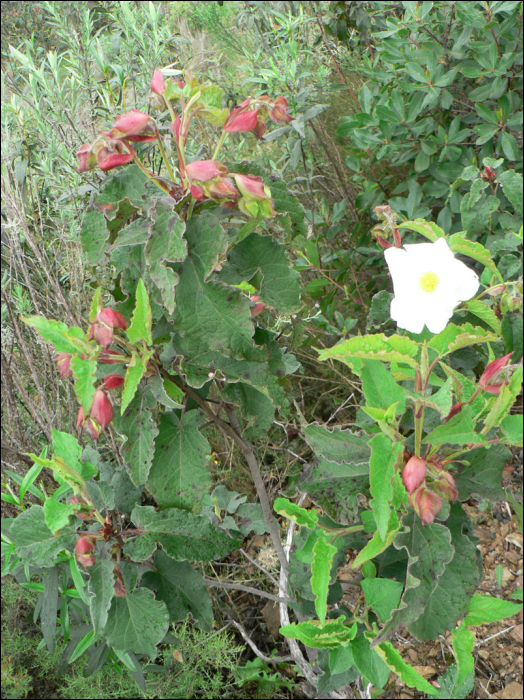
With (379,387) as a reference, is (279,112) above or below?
above

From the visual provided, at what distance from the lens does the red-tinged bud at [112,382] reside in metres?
0.82

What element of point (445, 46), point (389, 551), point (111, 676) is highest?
point (445, 46)

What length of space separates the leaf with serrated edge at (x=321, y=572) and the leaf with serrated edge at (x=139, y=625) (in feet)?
1.18

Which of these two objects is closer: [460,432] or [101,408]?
[460,432]

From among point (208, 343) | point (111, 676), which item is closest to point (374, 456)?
point (208, 343)

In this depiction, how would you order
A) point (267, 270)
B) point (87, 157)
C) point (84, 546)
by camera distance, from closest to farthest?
point (87, 157) → point (267, 270) → point (84, 546)

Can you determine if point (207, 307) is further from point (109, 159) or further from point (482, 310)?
point (482, 310)

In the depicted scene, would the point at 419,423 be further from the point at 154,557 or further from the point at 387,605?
the point at 154,557

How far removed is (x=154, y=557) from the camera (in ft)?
4.04

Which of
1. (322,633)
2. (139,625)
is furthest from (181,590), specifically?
(322,633)

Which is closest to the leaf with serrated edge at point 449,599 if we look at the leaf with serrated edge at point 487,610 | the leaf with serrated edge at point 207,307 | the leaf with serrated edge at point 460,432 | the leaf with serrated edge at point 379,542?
the leaf with serrated edge at point 487,610

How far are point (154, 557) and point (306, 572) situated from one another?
0.38 metres

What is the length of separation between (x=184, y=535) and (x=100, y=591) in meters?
0.17

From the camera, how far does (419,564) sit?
0.82 meters
